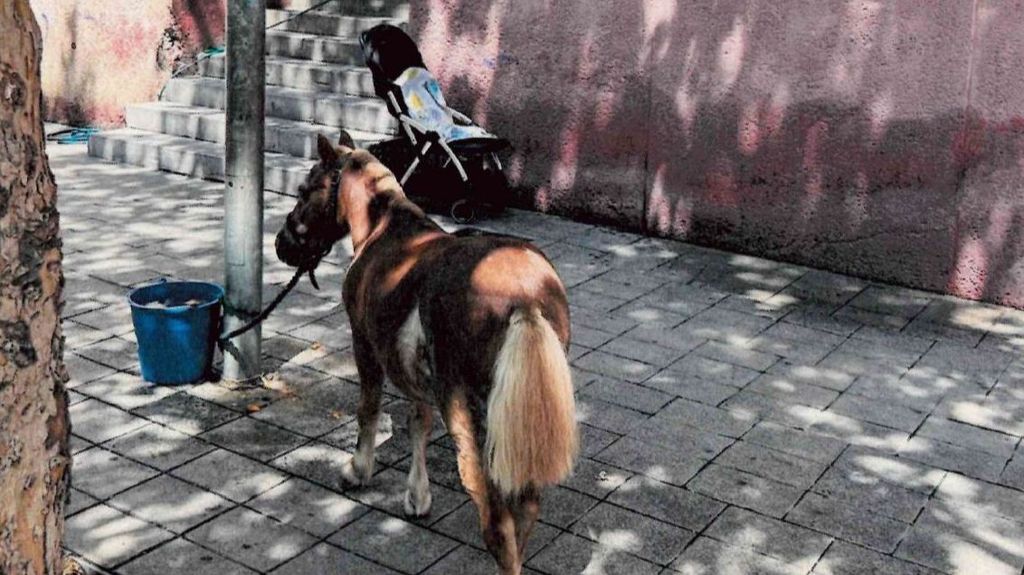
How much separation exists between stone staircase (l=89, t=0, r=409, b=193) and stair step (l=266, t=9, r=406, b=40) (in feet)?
0.04

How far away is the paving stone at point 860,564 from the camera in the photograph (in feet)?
16.6

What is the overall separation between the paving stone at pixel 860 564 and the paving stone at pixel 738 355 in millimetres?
2264

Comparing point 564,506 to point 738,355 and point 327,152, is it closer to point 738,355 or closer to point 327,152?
point 327,152

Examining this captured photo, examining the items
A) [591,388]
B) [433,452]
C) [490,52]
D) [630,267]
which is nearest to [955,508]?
[591,388]

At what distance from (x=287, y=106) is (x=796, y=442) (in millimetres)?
7479

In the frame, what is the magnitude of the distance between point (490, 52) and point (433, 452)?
5654 mm

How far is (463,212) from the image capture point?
10406 mm

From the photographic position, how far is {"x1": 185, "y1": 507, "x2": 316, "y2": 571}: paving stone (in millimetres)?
4996

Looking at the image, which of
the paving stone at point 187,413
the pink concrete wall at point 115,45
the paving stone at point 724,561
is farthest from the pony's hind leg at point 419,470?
the pink concrete wall at point 115,45

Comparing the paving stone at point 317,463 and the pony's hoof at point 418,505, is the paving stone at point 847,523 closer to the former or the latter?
the pony's hoof at point 418,505

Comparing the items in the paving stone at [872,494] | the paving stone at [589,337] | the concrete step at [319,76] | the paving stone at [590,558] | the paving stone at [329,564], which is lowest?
the paving stone at [329,564]

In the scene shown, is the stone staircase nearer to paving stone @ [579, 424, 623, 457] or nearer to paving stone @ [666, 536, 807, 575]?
paving stone @ [579, 424, 623, 457]

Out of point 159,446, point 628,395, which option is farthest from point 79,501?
point 628,395

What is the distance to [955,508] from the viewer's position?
564cm
